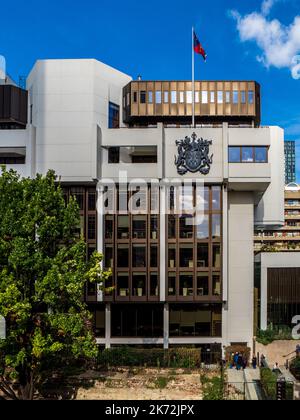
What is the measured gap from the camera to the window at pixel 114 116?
55406mm

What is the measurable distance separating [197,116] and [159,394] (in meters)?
29.3

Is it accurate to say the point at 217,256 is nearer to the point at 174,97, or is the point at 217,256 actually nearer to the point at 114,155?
the point at 114,155

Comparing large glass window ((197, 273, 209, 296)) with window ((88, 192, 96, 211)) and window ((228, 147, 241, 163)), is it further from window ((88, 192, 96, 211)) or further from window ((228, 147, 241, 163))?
window ((88, 192, 96, 211))

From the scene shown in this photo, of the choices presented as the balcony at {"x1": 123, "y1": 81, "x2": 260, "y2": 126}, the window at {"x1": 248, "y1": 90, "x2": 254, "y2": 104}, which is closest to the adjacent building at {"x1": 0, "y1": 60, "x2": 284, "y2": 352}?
the balcony at {"x1": 123, "y1": 81, "x2": 260, "y2": 126}

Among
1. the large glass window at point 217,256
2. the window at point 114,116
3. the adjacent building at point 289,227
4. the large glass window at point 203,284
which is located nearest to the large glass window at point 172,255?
the large glass window at point 203,284

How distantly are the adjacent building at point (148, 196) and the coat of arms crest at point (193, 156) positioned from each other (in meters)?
0.10

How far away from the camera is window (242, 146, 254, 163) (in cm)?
5256

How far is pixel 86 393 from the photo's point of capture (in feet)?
134

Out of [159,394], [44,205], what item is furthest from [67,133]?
[159,394]

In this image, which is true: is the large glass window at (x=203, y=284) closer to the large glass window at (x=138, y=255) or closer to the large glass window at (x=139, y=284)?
the large glass window at (x=139, y=284)

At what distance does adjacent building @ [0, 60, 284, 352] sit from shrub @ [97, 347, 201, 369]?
5735mm

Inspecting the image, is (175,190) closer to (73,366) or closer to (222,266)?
(222,266)

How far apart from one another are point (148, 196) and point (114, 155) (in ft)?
17.4

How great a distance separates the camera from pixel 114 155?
54562 mm
